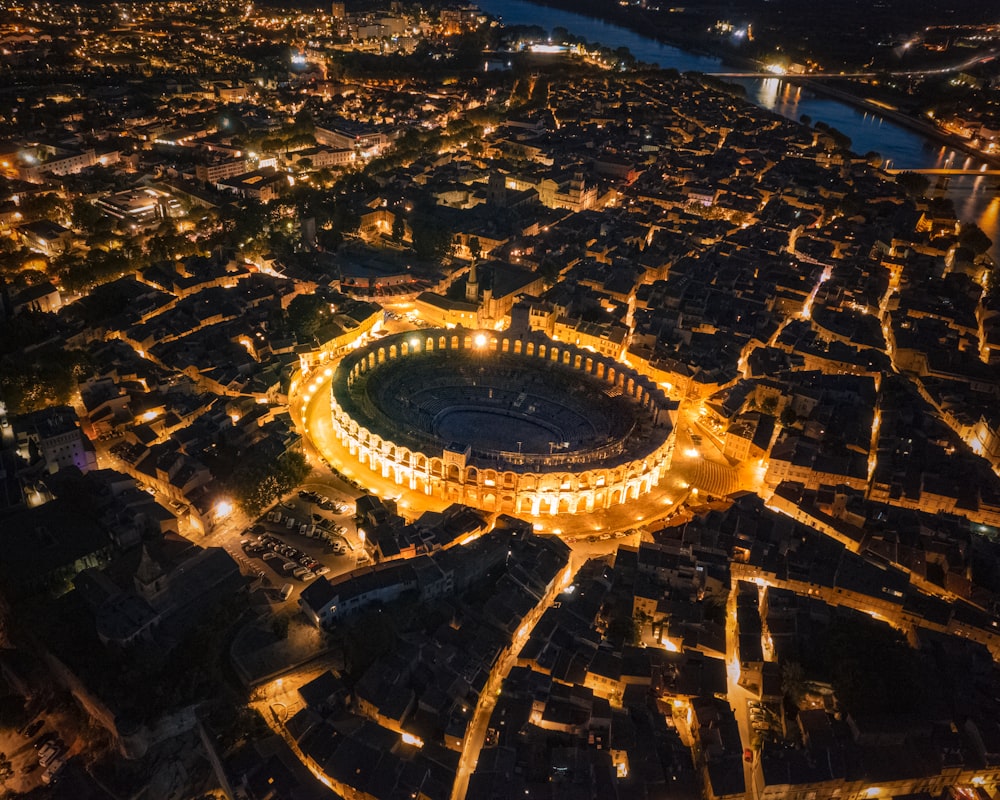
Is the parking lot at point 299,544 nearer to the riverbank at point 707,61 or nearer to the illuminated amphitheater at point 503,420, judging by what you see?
the illuminated amphitheater at point 503,420

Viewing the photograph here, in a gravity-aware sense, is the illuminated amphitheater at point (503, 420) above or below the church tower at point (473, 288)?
below

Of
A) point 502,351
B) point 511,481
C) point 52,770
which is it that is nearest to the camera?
point 52,770

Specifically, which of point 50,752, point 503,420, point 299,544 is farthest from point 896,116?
point 50,752

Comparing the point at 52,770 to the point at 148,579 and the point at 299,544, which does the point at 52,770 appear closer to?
the point at 148,579

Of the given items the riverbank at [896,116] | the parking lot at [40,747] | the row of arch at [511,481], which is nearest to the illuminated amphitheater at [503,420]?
the row of arch at [511,481]

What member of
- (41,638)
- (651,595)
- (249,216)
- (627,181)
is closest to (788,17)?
(627,181)

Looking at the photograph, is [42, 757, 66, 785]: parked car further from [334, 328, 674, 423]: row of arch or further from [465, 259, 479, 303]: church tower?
[465, 259, 479, 303]: church tower
